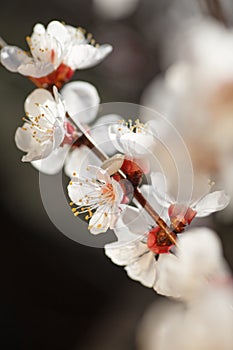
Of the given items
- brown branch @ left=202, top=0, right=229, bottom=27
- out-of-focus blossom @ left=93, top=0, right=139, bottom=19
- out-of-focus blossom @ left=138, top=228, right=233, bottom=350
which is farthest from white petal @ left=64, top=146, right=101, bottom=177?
out-of-focus blossom @ left=93, top=0, right=139, bottom=19

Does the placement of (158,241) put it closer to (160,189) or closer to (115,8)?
(160,189)

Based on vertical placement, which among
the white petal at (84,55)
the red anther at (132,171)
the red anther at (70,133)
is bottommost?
the red anther at (132,171)

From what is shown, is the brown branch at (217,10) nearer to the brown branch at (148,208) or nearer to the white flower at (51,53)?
the white flower at (51,53)

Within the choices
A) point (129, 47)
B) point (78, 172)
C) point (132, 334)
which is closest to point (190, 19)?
point (129, 47)

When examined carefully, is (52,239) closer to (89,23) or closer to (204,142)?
(89,23)

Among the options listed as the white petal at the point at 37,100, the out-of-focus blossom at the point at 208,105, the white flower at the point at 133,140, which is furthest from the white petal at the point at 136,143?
the out-of-focus blossom at the point at 208,105

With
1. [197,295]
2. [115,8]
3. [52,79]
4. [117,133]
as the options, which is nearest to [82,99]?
[52,79]
